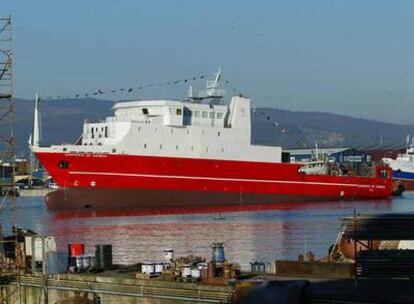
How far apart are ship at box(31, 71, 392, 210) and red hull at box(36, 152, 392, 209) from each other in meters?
0.05

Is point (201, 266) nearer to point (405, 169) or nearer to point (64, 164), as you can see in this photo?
point (64, 164)

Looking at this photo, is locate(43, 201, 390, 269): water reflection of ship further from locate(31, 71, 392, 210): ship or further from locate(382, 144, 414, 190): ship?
locate(382, 144, 414, 190): ship

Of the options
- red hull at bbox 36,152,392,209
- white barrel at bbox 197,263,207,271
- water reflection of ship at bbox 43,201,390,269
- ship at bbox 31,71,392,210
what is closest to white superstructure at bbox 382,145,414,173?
ship at bbox 31,71,392,210

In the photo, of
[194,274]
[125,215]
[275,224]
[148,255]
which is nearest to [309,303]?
[194,274]

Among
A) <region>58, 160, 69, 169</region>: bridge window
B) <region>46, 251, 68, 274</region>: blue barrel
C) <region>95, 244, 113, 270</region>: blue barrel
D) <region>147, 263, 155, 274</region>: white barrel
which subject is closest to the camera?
<region>147, 263, 155, 274</region>: white barrel

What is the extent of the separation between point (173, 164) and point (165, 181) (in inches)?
40.5

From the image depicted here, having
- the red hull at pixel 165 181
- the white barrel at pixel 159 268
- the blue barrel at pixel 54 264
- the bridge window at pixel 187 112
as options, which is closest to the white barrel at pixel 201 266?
the white barrel at pixel 159 268

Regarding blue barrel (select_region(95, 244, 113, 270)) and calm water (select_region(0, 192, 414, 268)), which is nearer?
blue barrel (select_region(95, 244, 113, 270))

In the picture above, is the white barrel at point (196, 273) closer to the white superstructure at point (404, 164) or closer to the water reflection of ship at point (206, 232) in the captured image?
the water reflection of ship at point (206, 232)

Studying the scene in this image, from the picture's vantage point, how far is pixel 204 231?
1241 inches

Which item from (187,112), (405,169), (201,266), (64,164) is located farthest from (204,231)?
(405,169)

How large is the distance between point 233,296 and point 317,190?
42920 millimetres

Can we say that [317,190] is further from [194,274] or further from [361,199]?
[194,274]

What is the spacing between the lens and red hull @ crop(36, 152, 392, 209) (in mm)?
44500
